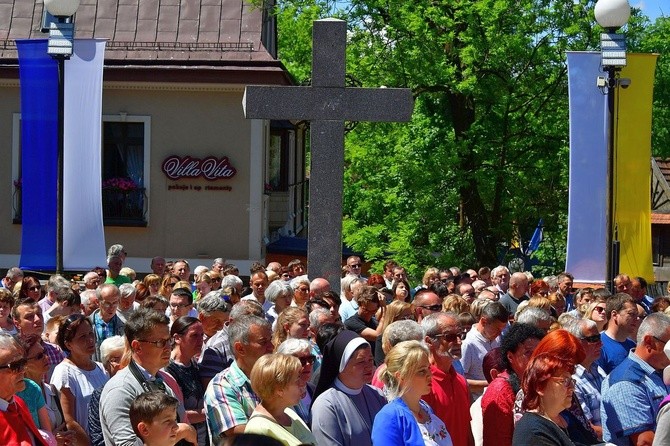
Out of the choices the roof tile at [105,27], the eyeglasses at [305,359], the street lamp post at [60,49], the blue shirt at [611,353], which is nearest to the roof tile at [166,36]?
the roof tile at [105,27]

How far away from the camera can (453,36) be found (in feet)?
76.1

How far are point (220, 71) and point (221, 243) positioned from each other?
3.67 m

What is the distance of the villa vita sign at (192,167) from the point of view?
984 inches

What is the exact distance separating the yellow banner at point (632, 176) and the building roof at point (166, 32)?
31.1ft

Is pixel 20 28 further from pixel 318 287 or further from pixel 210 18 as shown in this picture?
pixel 318 287

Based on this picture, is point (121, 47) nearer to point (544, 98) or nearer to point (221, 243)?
point (221, 243)

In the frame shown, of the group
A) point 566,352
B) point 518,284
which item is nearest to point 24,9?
point 518,284

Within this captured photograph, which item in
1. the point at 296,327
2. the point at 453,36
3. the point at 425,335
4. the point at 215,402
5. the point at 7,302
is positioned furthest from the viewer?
the point at 453,36

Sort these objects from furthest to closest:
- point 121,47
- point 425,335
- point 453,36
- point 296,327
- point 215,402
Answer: point 121,47
point 453,36
point 296,327
point 425,335
point 215,402

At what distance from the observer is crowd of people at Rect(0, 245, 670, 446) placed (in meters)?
6.18

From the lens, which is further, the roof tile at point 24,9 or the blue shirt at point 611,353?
the roof tile at point 24,9

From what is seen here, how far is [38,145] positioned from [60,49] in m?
1.91

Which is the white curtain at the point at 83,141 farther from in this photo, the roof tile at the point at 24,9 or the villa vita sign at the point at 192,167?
the roof tile at the point at 24,9

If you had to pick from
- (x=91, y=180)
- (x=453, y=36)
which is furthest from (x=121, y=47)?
(x=91, y=180)
